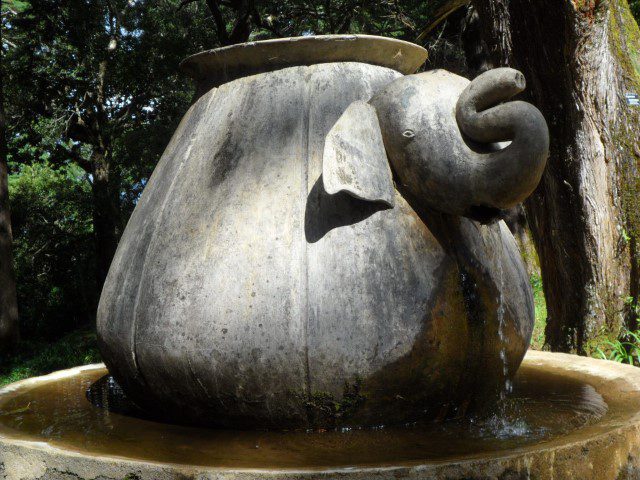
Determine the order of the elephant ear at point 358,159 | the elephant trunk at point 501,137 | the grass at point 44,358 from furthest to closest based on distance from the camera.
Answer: the grass at point 44,358
the elephant ear at point 358,159
the elephant trunk at point 501,137

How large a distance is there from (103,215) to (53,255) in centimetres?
325

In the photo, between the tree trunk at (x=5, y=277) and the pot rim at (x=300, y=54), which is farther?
the tree trunk at (x=5, y=277)

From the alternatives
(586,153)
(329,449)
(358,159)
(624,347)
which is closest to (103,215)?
(586,153)

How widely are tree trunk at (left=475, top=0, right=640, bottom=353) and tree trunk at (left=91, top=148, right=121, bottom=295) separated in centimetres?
1146

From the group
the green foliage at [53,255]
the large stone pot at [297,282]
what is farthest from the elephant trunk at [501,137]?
the green foliage at [53,255]

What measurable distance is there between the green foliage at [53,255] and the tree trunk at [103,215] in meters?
1.23

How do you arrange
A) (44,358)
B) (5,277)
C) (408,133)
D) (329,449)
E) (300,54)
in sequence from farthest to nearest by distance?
(5,277), (44,358), (300,54), (408,133), (329,449)

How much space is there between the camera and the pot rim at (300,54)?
2.86 m

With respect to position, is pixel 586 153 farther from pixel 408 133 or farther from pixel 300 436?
pixel 300 436

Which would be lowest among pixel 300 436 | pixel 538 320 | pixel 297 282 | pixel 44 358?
pixel 44 358

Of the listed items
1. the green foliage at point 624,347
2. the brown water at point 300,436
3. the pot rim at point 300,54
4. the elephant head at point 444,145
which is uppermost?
the pot rim at point 300,54

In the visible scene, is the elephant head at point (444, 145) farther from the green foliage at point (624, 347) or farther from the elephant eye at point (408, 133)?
the green foliage at point (624, 347)

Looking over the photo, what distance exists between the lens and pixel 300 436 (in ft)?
8.20

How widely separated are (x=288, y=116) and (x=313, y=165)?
9.6 inches
